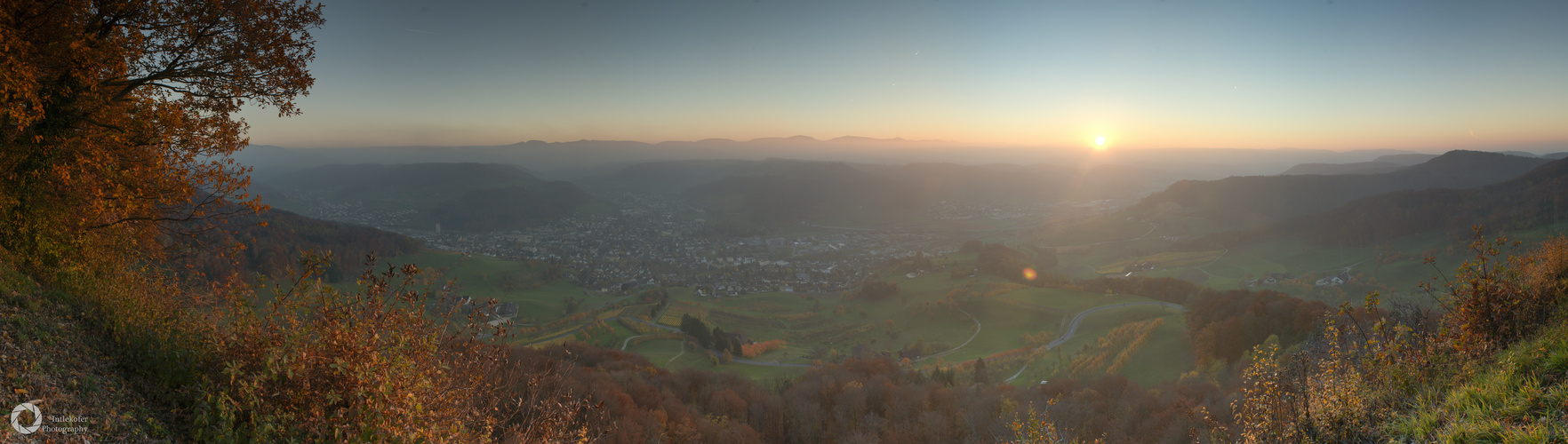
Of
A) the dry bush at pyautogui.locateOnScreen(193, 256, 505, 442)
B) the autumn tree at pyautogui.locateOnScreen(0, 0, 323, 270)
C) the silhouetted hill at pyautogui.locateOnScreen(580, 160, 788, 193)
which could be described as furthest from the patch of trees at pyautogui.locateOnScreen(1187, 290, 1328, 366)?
the silhouetted hill at pyautogui.locateOnScreen(580, 160, 788, 193)

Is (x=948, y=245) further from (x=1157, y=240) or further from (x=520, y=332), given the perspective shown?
(x=520, y=332)

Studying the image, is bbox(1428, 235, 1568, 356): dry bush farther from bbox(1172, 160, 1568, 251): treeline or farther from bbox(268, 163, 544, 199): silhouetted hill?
bbox(268, 163, 544, 199): silhouetted hill

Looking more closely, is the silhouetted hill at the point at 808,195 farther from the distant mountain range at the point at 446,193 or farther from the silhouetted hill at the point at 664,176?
the distant mountain range at the point at 446,193

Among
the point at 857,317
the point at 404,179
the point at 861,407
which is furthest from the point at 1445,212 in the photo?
the point at 404,179

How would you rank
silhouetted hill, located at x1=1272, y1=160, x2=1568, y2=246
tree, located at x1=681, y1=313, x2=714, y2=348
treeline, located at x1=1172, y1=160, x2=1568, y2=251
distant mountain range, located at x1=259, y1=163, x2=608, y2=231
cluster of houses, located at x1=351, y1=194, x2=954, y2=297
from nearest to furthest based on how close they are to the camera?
tree, located at x1=681, y1=313, x2=714, y2=348, silhouetted hill, located at x1=1272, y1=160, x2=1568, y2=246, treeline, located at x1=1172, y1=160, x2=1568, y2=251, cluster of houses, located at x1=351, y1=194, x2=954, y2=297, distant mountain range, located at x1=259, y1=163, x2=608, y2=231

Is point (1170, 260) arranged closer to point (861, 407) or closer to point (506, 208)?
point (861, 407)

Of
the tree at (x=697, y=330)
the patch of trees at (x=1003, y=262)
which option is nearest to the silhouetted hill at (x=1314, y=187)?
the patch of trees at (x=1003, y=262)

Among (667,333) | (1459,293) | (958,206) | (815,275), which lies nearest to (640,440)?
(1459,293)
